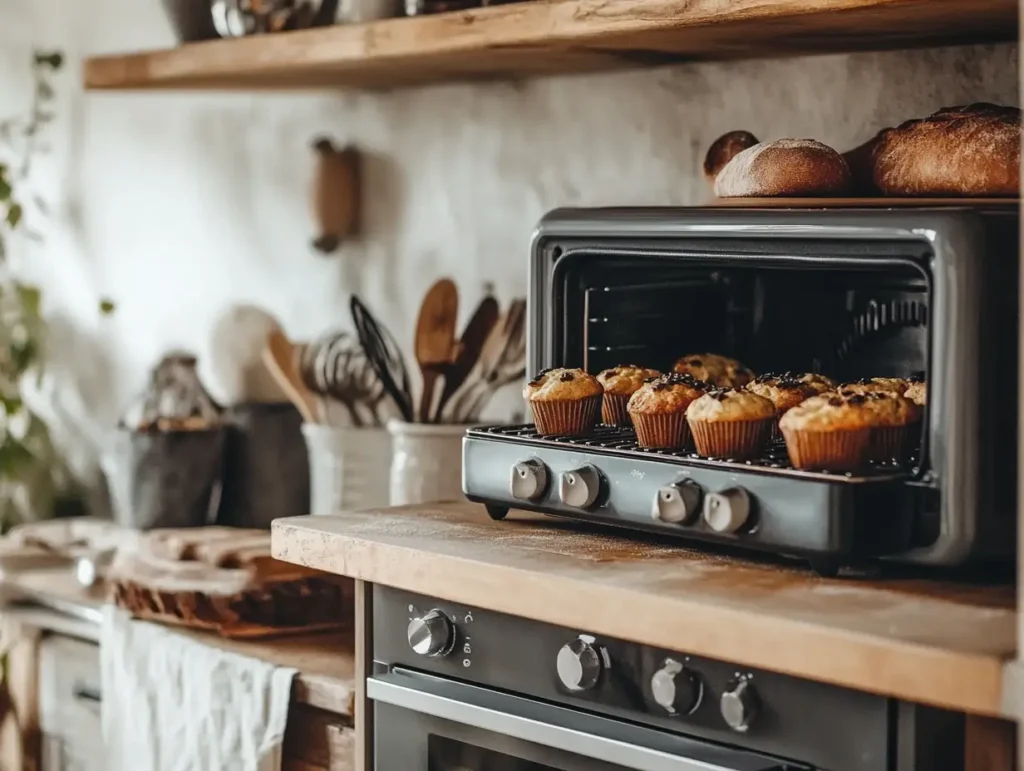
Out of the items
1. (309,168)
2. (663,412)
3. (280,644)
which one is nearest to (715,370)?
(663,412)

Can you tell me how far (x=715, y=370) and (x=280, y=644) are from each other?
710mm

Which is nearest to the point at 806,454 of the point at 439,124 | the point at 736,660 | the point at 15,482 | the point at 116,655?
the point at 736,660

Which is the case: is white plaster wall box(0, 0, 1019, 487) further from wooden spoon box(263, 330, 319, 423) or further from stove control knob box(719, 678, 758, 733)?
stove control knob box(719, 678, 758, 733)

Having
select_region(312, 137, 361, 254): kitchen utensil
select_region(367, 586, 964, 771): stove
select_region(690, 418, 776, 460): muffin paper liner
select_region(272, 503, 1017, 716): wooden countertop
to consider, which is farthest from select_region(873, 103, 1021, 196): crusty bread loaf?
select_region(312, 137, 361, 254): kitchen utensil

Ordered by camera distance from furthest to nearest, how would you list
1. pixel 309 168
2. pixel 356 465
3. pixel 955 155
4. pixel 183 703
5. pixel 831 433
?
1. pixel 309 168
2. pixel 356 465
3. pixel 183 703
4. pixel 955 155
5. pixel 831 433

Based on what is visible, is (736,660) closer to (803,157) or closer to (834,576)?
(834,576)

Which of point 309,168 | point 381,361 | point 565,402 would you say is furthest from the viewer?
point 309,168

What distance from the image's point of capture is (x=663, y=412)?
5.29 feet

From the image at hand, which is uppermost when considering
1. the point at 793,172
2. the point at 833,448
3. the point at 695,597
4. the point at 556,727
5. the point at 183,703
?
the point at 793,172

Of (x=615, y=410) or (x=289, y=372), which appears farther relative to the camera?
(x=289, y=372)

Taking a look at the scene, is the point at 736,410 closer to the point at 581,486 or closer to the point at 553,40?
the point at 581,486

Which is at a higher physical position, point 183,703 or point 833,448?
point 833,448

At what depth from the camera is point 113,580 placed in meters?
2.27

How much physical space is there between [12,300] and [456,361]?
1.44m
